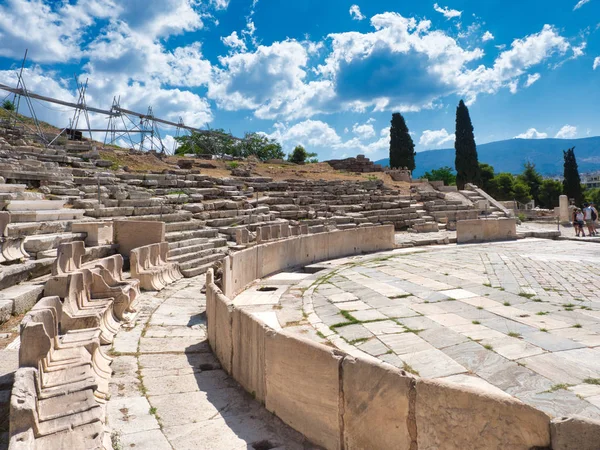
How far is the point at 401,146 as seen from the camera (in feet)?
159

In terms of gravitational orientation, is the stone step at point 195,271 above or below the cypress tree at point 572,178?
below

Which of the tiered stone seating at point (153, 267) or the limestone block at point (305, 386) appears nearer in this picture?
the limestone block at point (305, 386)

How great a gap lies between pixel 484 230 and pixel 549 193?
43297 mm

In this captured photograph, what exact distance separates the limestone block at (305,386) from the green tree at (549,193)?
186 feet

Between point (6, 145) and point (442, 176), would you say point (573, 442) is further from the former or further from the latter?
point (442, 176)

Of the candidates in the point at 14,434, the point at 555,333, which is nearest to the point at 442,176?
the point at 555,333

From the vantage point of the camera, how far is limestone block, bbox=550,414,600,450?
6.35 feet

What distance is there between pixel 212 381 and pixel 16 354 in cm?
189

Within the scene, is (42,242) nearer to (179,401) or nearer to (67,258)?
(67,258)

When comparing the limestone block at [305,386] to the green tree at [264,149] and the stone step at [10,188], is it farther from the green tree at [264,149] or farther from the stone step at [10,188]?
the green tree at [264,149]

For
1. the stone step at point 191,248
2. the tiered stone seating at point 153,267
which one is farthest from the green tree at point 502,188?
the tiered stone seating at point 153,267

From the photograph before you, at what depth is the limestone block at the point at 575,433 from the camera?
1.94 meters

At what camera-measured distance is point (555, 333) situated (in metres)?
5.27

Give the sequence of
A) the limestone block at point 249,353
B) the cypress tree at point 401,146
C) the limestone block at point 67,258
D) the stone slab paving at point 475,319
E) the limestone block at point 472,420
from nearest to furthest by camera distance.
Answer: the limestone block at point 472,420 → the limestone block at point 249,353 → the stone slab paving at point 475,319 → the limestone block at point 67,258 → the cypress tree at point 401,146
